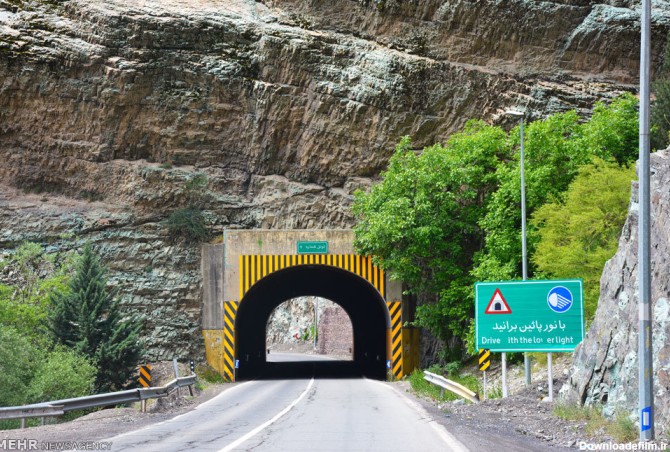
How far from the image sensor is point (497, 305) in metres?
17.3

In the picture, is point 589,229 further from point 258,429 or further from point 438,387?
point 258,429

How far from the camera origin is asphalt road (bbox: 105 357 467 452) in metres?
11.0

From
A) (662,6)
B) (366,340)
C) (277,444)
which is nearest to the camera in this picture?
(277,444)

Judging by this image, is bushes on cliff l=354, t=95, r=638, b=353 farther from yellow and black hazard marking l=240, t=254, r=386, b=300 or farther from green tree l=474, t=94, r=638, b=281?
yellow and black hazard marking l=240, t=254, r=386, b=300

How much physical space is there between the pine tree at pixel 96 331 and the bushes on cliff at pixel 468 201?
990 cm

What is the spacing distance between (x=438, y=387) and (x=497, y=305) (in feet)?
24.1

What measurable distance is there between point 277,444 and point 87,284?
1744 cm

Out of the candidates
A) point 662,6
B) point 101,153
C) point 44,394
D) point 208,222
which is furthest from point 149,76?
point 662,6

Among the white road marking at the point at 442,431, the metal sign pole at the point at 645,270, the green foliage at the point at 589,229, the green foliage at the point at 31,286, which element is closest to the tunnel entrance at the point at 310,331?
the green foliage at the point at 31,286

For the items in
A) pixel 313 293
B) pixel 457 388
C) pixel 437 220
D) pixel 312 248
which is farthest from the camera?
pixel 313 293

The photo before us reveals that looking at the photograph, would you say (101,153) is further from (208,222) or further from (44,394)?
(44,394)

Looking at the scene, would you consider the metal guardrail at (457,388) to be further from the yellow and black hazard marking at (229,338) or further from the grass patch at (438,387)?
the yellow and black hazard marking at (229,338)

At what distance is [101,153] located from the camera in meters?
34.1

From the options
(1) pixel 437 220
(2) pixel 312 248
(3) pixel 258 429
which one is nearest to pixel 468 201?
(1) pixel 437 220
